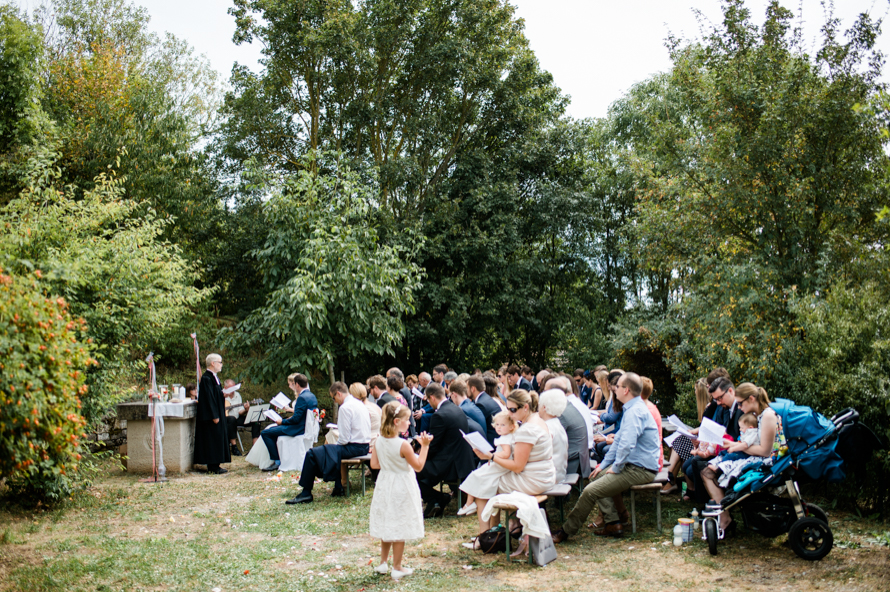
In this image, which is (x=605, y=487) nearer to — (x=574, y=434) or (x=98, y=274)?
(x=574, y=434)

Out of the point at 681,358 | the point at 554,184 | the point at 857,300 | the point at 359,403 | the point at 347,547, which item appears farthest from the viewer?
the point at 554,184

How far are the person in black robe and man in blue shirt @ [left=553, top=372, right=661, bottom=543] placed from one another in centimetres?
692

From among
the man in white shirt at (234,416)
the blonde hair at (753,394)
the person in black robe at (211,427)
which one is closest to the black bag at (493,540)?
the blonde hair at (753,394)

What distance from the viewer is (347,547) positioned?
681cm

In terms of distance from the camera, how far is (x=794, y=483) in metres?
5.91

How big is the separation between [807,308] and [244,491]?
8.11 metres

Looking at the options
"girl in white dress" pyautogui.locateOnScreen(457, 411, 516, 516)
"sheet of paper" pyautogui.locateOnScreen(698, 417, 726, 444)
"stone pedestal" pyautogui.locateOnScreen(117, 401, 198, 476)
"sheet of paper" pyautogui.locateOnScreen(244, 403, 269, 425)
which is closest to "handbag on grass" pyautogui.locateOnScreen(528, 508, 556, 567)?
"girl in white dress" pyautogui.locateOnScreen(457, 411, 516, 516)

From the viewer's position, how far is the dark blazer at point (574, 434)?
7680 millimetres

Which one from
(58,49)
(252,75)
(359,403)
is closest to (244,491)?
(359,403)

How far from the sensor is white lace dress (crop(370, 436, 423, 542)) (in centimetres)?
564

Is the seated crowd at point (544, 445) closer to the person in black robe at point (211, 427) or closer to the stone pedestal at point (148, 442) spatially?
the person in black robe at point (211, 427)

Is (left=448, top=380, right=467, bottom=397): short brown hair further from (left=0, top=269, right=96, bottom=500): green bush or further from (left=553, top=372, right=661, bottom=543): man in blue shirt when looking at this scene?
(left=0, top=269, right=96, bottom=500): green bush

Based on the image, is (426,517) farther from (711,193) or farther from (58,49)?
(58,49)

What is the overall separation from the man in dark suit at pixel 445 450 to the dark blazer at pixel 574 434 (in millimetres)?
1190
